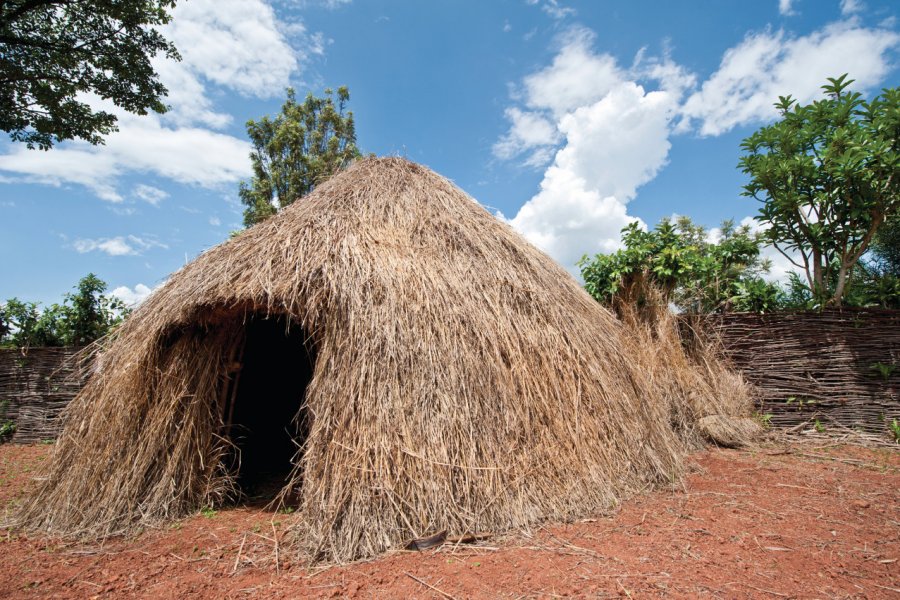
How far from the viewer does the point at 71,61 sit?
32.5 feet

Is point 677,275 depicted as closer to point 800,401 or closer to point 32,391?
point 800,401

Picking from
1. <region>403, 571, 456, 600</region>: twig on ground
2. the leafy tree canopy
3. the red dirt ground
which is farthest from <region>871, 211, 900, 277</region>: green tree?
the leafy tree canopy

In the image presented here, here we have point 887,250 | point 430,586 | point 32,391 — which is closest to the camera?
point 430,586

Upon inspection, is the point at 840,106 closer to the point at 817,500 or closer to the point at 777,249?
the point at 777,249

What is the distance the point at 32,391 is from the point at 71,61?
732 cm

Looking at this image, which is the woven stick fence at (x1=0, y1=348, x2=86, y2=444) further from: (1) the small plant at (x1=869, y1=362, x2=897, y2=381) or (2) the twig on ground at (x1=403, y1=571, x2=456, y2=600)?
(1) the small plant at (x1=869, y1=362, x2=897, y2=381)

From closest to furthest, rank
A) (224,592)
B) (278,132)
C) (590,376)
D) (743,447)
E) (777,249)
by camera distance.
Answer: (224,592), (590,376), (743,447), (777,249), (278,132)

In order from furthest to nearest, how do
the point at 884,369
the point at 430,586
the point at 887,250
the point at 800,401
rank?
the point at 887,250
the point at 800,401
the point at 884,369
the point at 430,586

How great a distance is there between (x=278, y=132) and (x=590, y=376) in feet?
49.8

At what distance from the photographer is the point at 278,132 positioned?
616 inches

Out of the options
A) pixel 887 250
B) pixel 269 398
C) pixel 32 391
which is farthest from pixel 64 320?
pixel 887 250

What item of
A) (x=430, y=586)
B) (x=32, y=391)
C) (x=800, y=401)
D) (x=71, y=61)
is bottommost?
(x=430, y=586)

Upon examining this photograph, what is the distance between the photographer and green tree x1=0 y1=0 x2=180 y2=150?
934 cm

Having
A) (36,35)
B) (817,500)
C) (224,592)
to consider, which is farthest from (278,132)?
(817,500)
